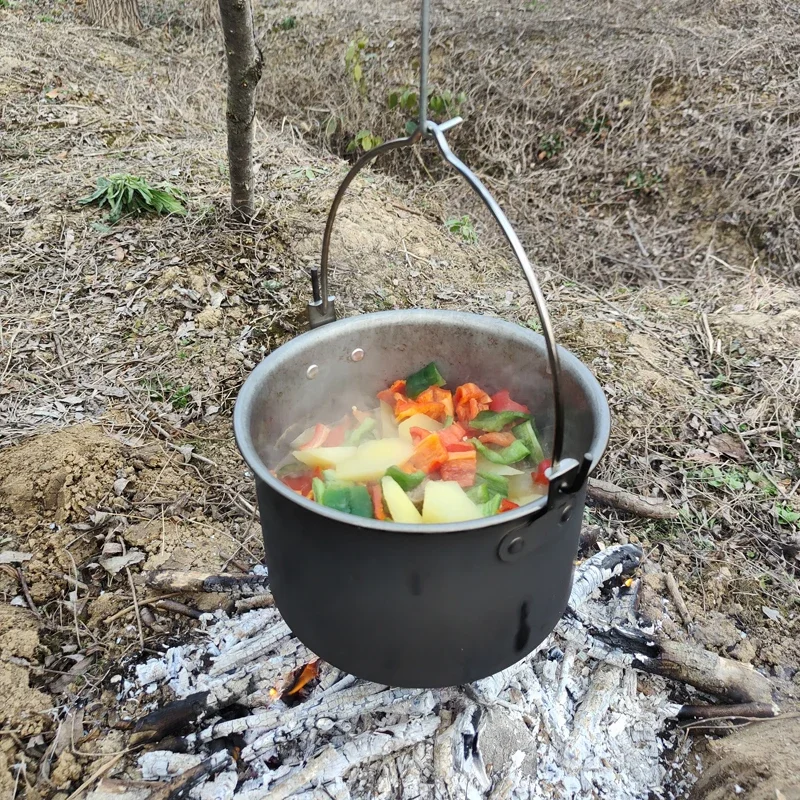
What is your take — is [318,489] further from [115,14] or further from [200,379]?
[115,14]

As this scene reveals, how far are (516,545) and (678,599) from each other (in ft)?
4.31

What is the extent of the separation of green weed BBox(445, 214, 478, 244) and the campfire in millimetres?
2971

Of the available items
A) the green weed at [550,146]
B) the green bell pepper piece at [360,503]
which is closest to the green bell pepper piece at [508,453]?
the green bell pepper piece at [360,503]

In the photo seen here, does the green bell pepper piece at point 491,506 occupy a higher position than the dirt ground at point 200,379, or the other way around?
the green bell pepper piece at point 491,506

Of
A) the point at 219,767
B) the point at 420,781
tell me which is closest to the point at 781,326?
the point at 420,781

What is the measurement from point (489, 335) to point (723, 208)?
3762 millimetres

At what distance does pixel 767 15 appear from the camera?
616 centimetres

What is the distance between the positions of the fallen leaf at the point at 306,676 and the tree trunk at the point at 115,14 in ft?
26.0

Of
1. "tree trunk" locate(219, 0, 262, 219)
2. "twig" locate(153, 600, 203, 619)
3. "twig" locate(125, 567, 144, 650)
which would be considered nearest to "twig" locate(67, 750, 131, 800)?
"twig" locate(125, 567, 144, 650)

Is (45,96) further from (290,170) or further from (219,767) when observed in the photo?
(219,767)

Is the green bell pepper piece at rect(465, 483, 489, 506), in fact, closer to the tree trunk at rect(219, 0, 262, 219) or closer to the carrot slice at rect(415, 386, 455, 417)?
the carrot slice at rect(415, 386, 455, 417)

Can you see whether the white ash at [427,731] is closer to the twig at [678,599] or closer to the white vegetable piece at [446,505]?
the twig at [678,599]

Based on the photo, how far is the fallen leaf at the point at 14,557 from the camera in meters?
2.40

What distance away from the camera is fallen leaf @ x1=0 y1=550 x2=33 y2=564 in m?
2.40
